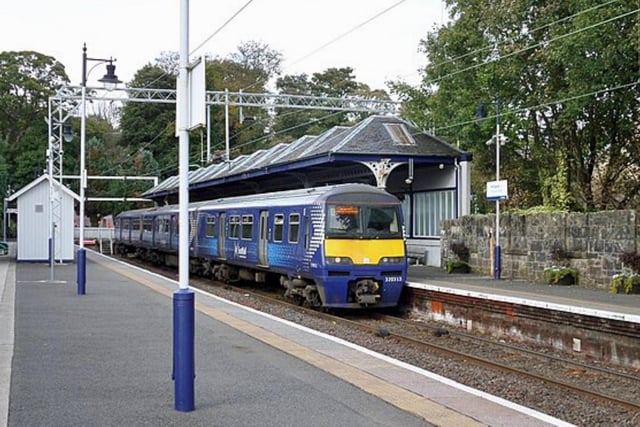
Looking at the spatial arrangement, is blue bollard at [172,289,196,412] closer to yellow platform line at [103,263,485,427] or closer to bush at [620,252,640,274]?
yellow platform line at [103,263,485,427]

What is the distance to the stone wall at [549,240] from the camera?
62.8ft

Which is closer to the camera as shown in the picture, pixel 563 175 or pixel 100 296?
pixel 100 296

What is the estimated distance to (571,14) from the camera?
2373 cm

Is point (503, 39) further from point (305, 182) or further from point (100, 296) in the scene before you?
point (100, 296)

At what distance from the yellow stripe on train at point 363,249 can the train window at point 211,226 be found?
31.6 ft

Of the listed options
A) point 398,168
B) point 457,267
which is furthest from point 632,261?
point 398,168

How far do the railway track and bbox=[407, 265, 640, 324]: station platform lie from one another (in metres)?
0.84

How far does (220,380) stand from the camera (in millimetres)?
8906

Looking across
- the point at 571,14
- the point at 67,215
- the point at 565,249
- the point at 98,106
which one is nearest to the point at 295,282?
the point at 565,249

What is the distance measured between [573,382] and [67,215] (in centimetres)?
2678

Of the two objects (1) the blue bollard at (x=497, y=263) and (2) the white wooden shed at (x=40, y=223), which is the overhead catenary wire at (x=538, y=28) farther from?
(2) the white wooden shed at (x=40, y=223)

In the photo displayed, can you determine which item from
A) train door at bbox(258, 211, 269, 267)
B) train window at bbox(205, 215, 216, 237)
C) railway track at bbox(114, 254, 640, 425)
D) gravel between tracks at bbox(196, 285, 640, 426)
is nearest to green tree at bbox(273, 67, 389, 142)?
train window at bbox(205, 215, 216, 237)

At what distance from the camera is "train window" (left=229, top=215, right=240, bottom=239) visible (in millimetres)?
23875

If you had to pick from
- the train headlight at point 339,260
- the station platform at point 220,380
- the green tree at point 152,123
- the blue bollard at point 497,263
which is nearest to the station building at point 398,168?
the blue bollard at point 497,263
